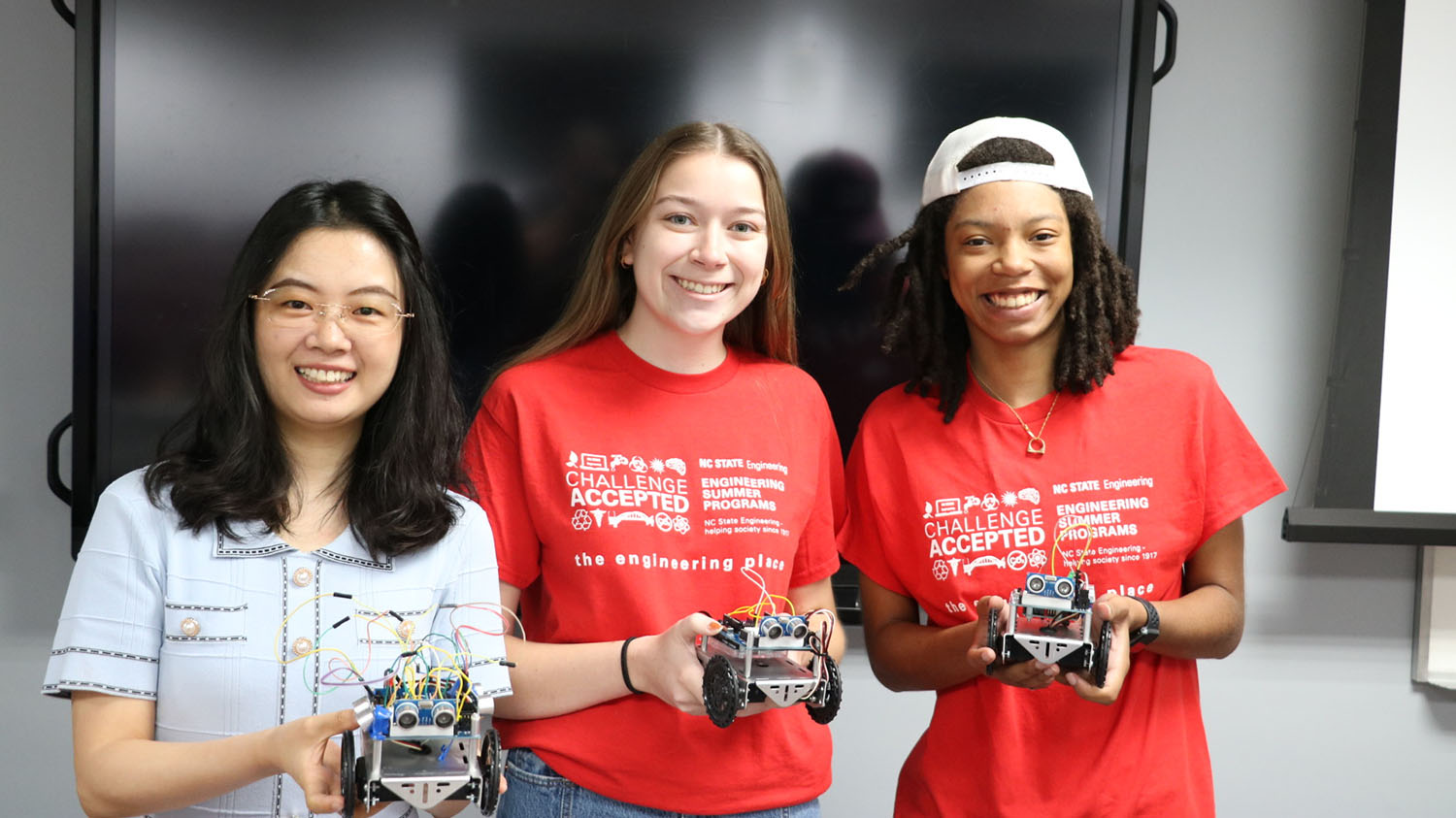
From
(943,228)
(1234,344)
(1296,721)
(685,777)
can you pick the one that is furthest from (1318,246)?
(685,777)

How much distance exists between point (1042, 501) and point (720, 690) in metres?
0.74

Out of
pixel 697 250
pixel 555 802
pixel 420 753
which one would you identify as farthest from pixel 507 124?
pixel 420 753

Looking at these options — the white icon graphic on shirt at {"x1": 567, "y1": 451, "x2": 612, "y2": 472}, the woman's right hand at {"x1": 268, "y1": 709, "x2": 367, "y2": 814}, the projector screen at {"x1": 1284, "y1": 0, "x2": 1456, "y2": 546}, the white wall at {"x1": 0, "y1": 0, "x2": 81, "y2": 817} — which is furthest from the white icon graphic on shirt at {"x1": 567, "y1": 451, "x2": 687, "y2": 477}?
the projector screen at {"x1": 1284, "y1": 0, "x2": 1456, "y2": 546}

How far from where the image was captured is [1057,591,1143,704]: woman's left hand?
1.85 meters

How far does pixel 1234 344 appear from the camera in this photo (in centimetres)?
325

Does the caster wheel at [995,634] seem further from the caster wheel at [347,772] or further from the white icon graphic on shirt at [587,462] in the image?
the caster wheel at [347,772]

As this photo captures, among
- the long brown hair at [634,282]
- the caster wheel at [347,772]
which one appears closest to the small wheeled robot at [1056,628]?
the long brown hair at [634,282]

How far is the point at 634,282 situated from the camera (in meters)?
2.24

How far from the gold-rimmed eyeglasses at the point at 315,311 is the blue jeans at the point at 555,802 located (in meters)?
0.77

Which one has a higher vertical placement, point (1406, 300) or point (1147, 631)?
point (1406, 300)

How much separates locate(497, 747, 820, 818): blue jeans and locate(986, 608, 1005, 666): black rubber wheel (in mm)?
439

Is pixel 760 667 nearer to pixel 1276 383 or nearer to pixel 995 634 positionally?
pixel 995 634

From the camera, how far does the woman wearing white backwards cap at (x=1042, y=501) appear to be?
2.02m

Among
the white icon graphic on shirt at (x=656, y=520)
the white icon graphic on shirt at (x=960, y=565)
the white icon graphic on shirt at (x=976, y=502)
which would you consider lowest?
the white icon graphic on shirt at (x=960, y=565)
